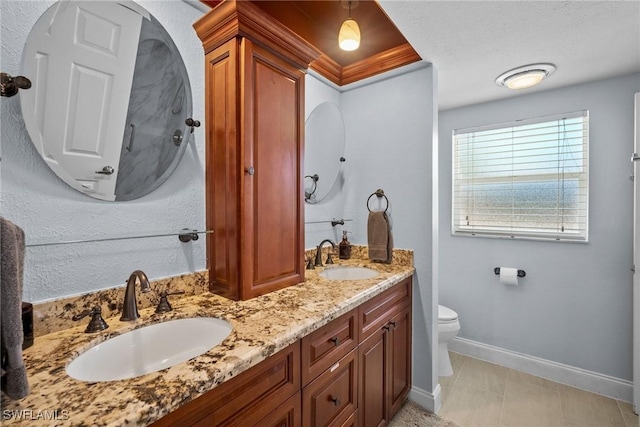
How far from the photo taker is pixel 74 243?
3.36 ft

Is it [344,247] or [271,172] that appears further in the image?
[344,247]

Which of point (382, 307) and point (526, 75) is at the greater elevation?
point (526, 75)

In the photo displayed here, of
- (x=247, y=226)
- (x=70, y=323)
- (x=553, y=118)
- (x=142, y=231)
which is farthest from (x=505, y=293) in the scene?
(x=70, y=323)

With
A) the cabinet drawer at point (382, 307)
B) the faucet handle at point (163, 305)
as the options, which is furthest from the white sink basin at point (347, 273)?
the faucet handle at point (163, 305)

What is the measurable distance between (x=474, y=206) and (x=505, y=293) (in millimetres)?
793

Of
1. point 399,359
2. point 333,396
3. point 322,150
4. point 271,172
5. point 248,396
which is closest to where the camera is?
point 248,396

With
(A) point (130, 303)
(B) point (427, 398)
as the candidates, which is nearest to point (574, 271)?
(B) point (427, 398)

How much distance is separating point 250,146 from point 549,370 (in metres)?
2.80

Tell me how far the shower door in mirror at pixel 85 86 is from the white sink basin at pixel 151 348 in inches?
21.6

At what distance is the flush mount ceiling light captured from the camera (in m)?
1.91

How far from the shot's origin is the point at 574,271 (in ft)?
7.24

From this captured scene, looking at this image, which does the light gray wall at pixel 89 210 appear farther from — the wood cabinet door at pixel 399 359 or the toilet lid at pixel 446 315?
the toilet lid at pixel 446 315

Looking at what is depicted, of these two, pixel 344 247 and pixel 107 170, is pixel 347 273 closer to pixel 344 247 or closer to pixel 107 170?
pixel 344 247

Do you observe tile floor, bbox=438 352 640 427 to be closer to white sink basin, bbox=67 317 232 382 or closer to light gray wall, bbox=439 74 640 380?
light gray wall, bbox=439 74 640 380
